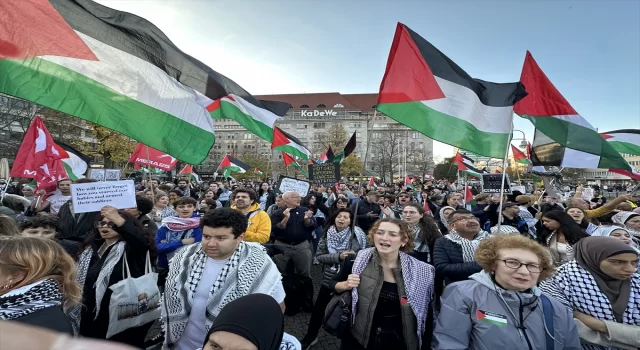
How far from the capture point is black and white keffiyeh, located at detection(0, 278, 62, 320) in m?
1.50

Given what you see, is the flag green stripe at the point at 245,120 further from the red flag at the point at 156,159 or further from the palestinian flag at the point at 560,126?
the red flag at the point at 156,159

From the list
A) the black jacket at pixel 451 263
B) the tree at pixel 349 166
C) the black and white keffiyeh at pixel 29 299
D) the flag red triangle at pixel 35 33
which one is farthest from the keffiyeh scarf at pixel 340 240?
the tree at pixel 349 166

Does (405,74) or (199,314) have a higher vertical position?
(405,74)

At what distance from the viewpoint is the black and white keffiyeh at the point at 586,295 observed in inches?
86.0

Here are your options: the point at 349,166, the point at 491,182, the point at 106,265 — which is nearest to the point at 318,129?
the point at 349,166

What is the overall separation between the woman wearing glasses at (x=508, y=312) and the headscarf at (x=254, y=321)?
4.19ft

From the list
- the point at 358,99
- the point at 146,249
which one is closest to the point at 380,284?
the point at 146,249

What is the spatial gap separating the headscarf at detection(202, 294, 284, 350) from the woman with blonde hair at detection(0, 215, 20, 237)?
2773 mm

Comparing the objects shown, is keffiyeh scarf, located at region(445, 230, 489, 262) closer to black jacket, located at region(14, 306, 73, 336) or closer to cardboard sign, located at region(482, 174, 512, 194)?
black jacket, located at region(14, 306, 73, 336)

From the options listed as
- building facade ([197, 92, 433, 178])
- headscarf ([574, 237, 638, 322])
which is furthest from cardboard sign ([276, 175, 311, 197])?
building facade ([197, 92, 433, 178])

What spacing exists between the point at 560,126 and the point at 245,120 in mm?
5317

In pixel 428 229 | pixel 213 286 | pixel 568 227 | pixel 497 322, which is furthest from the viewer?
pixel 428 229

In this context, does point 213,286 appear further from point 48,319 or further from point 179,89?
point 179,89

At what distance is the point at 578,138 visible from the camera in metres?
4.80
